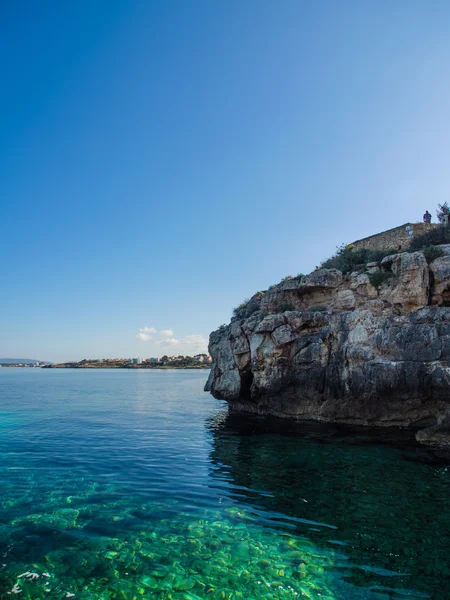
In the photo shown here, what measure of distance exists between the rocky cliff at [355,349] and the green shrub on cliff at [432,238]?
8.87ft

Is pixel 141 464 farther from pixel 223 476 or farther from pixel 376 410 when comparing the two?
pixel 376 410

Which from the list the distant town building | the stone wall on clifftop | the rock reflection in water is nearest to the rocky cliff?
the rock reflection in water

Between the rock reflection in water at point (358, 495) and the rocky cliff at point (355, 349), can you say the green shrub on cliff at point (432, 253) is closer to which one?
the rocky cliff at point (355, 349)

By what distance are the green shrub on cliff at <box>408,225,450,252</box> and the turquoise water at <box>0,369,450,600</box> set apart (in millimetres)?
13394

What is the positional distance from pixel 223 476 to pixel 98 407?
2448 centimetres

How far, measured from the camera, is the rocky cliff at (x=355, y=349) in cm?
1903

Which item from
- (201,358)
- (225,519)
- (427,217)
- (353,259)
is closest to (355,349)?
(353,259)

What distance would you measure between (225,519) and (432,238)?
76.9 ft

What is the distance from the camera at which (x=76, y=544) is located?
8.30 meters

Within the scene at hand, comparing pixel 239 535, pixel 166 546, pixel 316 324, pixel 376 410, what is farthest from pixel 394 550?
pixel 316 324

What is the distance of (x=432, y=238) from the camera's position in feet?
81.6

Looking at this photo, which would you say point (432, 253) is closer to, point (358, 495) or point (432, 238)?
point (432, 238)

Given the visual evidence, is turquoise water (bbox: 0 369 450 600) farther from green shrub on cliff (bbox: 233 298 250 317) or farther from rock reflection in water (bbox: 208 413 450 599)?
green shrub on cliff (bbox: 233 298 250 317)

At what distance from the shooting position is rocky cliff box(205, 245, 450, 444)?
1903 cm
